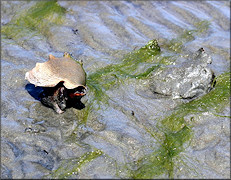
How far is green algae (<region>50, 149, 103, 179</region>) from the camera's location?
126 inches

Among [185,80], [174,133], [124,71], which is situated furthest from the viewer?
[124,71]

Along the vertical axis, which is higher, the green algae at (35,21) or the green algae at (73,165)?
the green algae at (73,165)

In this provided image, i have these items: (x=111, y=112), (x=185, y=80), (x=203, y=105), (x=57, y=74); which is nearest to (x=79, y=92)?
(x=57, y=74)

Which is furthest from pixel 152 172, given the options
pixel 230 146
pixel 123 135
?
pixel 230 146

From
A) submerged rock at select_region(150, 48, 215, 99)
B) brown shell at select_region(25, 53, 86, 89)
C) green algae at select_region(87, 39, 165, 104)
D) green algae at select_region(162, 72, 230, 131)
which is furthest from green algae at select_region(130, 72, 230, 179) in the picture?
brown shell at select_region(25, 53, 86, 89)

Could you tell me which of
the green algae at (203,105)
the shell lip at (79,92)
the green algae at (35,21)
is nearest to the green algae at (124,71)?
the shell lip at (79,92)

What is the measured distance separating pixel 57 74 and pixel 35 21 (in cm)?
277

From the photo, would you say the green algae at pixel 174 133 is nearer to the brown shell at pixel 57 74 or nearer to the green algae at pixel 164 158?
the green algae at pixel 164 158

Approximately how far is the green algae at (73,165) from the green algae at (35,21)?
129 inches

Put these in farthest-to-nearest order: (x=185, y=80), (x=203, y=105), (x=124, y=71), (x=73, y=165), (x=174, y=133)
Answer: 1. (x=124, y=71)
2. (x=185, y=80)
3. (x=203, y=105)
4. (x=174, y=133)
5. (x=73, y=165)

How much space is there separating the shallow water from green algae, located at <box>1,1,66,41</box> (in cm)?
2

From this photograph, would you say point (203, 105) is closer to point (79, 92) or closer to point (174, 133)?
point (174, 133)

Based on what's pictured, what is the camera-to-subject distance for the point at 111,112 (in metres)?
4.12

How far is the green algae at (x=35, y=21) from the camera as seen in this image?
607 centimetres
